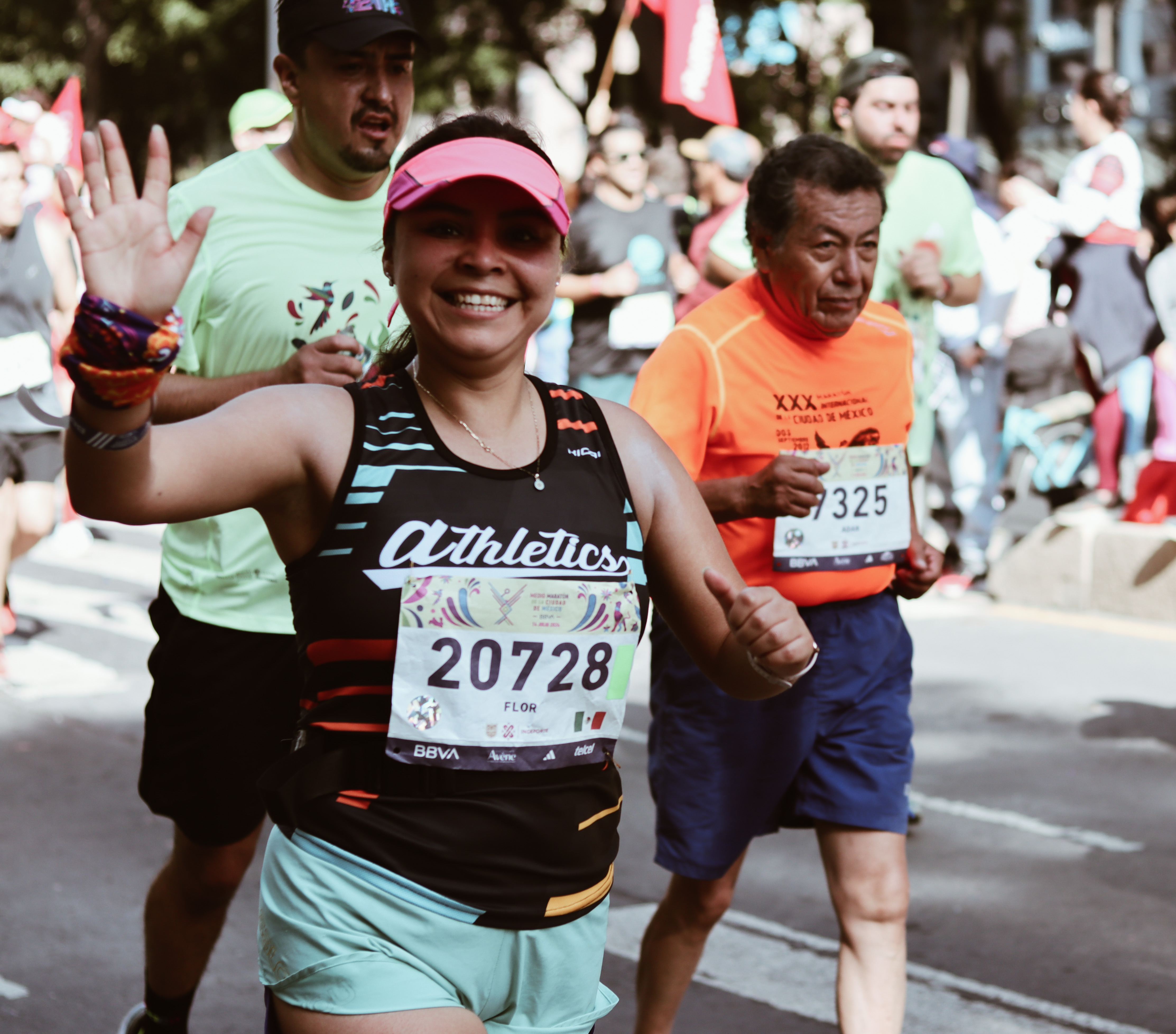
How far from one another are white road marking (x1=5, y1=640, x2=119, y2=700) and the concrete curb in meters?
4.97

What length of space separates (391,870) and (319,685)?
0.26 m

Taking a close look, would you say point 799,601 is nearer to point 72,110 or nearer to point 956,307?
point 956,307

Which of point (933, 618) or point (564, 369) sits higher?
point (564, 369)

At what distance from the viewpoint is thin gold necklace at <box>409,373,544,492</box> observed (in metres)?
2.34

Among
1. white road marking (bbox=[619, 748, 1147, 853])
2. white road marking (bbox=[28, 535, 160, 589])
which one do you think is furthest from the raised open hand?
white road marking (bbox=[28, 535, 160, 589])

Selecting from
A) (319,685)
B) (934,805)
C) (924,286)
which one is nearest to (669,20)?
(924,286)

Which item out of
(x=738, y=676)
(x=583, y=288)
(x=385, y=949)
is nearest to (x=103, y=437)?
(x=385, y=949)

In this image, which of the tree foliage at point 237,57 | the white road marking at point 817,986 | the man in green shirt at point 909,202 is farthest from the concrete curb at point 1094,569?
the tree foliage at point 237,57

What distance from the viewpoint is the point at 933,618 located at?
9508 mm

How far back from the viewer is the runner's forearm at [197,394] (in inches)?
131

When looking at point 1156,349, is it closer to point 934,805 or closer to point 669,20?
point 669,20

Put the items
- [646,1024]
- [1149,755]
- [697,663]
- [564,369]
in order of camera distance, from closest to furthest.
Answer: [697,663] < [646,1024] < [1149,755] < [564,369]

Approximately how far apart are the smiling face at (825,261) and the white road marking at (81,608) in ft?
18.7

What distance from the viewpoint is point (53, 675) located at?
25.8 ft
